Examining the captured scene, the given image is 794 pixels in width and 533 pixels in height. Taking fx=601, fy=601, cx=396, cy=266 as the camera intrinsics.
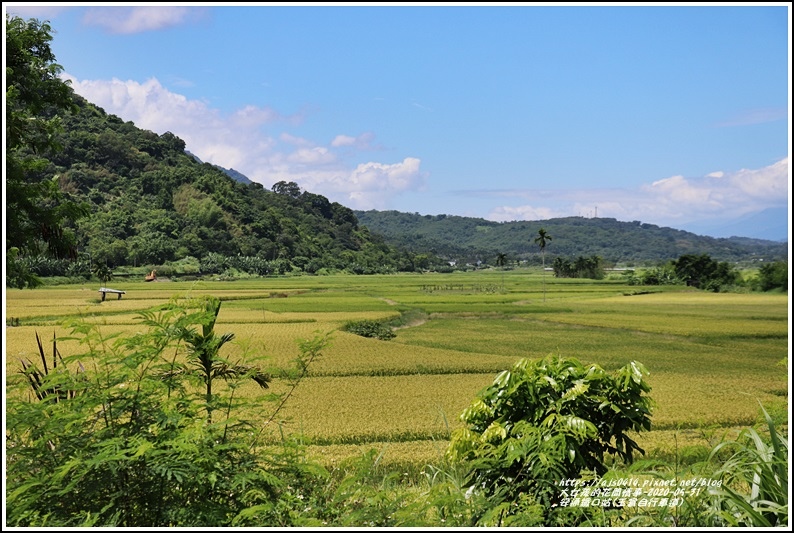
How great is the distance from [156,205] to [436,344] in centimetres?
941

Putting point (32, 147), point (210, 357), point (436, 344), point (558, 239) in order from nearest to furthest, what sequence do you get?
point (210, 357) → point (32, 147) → point (436, 344) → point (558, 239)

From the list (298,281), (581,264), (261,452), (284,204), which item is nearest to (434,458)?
(261,452)

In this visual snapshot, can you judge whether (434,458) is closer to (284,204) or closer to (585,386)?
(585,386)

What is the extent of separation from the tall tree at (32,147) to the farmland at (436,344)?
1737 millimetres

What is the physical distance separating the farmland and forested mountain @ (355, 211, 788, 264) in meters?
2.14

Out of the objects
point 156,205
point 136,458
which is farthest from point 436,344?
point 136,458

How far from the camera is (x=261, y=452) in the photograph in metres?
2.96

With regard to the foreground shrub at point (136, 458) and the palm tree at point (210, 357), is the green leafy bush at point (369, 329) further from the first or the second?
the foreground shrub at point (136, 458)

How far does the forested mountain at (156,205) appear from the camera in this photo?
15.6 m

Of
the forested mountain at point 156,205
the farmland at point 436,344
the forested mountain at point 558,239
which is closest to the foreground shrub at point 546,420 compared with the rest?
the farmland at point 436,344

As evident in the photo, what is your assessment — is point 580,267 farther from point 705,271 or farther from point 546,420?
point 546,420

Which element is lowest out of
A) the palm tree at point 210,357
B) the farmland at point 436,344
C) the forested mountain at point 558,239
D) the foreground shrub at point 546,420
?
the farmland at point 436,344

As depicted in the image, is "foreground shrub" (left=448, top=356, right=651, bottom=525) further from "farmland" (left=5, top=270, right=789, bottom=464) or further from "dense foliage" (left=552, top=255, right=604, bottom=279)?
"dense foliage" (left=552, top=255, right=604, bottom=279)

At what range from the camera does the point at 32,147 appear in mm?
9117
